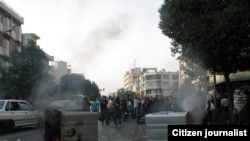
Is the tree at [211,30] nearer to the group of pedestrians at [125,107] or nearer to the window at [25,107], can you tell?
the group of pedestrians at [125,107]

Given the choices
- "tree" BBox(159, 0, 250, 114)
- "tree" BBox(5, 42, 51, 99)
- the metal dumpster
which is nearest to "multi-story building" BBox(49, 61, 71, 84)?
"tree" BBox(5, 42, 51, 99)

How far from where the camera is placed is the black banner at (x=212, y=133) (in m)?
4.68

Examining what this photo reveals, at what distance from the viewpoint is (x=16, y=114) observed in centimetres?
1848

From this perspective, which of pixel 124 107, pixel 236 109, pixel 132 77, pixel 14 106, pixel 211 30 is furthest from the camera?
pixel 132 77

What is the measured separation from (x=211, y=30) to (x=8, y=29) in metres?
35.5

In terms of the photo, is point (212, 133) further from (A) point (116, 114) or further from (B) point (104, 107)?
(B) point (104, 107)

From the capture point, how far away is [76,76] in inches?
720

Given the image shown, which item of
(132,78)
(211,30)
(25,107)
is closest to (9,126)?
(25,107)

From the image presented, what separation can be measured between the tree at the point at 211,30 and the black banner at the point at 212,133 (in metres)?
9.96

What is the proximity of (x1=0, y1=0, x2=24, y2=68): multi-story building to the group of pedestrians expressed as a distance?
18932 millimetres

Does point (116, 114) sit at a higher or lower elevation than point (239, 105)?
lower

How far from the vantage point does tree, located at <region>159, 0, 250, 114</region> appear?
1517 centimetres

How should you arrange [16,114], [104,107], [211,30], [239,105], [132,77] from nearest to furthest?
[239,105] < [211,30] < [16,114] < [104,107] < [132,77]

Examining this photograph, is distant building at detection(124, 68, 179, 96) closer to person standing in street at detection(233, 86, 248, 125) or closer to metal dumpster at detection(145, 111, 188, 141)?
person standing in street at detection(233, 86, 248, 125)
